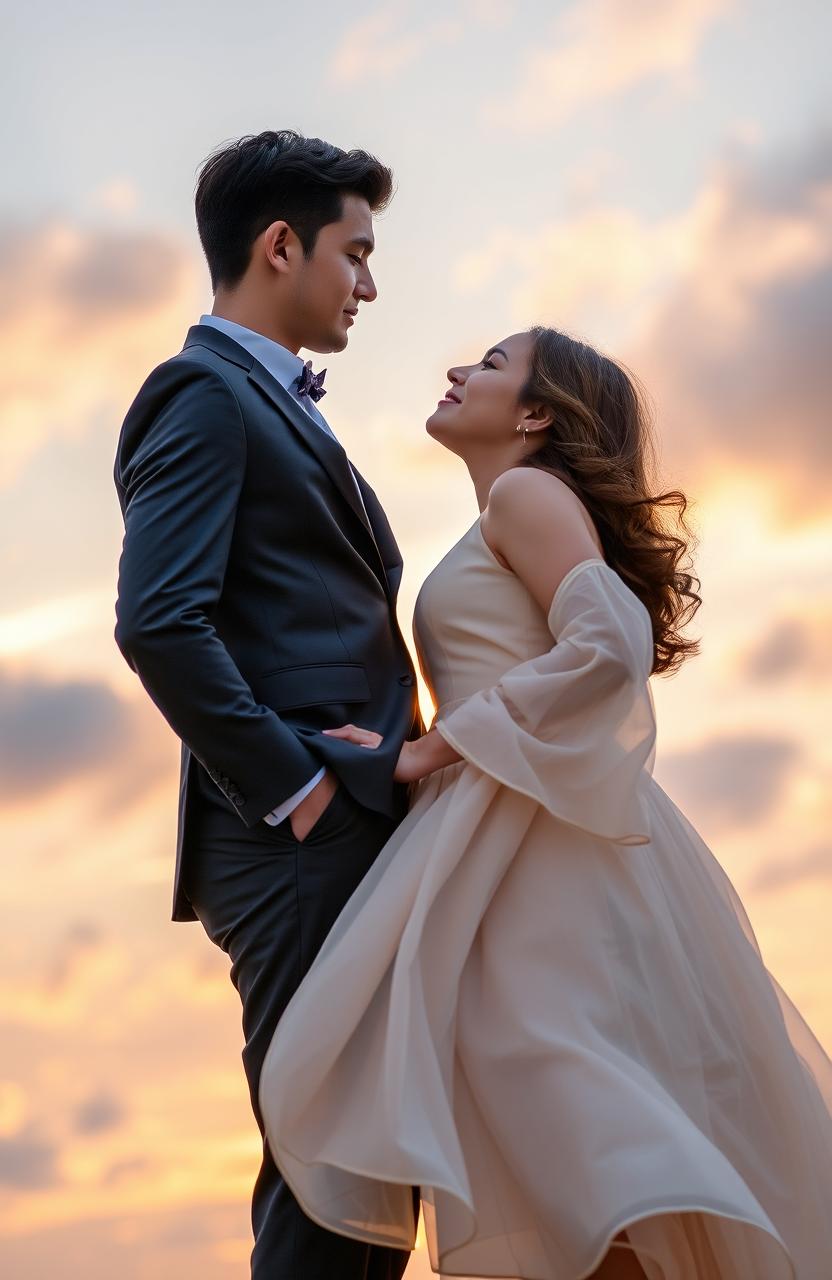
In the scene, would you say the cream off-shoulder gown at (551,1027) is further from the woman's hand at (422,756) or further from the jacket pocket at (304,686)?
the jacket pocket at (304,686)

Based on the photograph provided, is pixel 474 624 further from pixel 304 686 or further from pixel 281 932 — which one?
pixel 281 932

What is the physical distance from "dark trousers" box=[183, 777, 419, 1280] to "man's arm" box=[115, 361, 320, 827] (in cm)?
14

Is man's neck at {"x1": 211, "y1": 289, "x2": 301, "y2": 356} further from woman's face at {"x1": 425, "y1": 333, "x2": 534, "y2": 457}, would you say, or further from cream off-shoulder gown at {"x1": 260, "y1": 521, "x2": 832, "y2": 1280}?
cream off-shoulder gown at {"x1": 260, "y1": 521, "x2": 832, "y2": 1280}

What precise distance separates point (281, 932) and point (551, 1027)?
1.97ft

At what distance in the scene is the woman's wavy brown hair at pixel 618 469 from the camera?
11.8 ft

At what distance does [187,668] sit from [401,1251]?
138 centimetres

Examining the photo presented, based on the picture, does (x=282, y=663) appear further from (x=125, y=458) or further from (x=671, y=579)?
(x=671, y=579)

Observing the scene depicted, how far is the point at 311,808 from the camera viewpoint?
306 cm

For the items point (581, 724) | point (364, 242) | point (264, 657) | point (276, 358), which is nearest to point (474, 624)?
point (581, 724)

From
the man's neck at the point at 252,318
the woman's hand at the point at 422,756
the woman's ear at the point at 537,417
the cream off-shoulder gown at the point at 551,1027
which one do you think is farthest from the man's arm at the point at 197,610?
the woman's ear at the point at 537,417

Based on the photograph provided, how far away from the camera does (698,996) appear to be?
127 inches

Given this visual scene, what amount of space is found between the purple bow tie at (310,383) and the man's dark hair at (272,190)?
0.30 meters

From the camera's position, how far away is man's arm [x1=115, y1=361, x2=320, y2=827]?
2973mm

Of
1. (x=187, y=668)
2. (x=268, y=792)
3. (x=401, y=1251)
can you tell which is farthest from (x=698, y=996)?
(x=187, y=668)
